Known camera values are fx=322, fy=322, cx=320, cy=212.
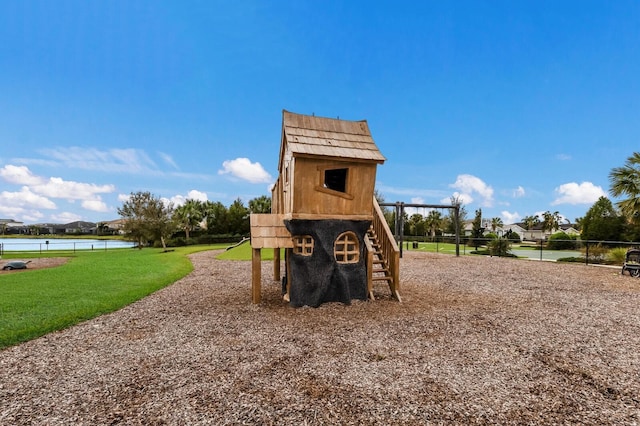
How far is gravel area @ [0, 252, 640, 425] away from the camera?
346 cm

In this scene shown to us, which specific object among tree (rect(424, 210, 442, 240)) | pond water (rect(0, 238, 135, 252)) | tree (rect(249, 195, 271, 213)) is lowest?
pond water (rect(0, 238, 135, 252))

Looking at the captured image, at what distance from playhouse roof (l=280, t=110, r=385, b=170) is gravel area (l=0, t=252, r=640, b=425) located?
3724mm

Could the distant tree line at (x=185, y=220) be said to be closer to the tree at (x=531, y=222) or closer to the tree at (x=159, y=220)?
the tree at (x=159, y=220)

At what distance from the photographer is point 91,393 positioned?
151 inches

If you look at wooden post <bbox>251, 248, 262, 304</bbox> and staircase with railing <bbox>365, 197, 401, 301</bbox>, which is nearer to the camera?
wooden post <bbox>251, 248, 262, 304</bbox>

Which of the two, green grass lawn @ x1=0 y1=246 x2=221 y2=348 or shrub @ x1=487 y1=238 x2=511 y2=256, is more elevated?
shrub @ x1=487 y1=238 x2=511 y2=256

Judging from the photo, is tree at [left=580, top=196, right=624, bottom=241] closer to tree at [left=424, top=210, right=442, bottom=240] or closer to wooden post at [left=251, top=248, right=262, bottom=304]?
tree at [left=424, top=210, right=442, bottom=240]

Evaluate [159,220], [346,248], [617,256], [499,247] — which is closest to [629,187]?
[617,256]

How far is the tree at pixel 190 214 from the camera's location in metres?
43.3

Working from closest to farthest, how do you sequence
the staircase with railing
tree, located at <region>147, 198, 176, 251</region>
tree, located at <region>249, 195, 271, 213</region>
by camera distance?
the staircase with railing, tree, located at <region>147, 198, 176, 251</region>, tree, located at <region>249, 195, 271, 213</region>

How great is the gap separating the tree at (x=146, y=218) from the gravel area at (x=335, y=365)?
88.1 ft

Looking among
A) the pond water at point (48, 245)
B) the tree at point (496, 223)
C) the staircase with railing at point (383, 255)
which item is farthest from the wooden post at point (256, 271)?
the tree at point (496, 223)

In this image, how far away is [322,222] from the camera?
7895mm

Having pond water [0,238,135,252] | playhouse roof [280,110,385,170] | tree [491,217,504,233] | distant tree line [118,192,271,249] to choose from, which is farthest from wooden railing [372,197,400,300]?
tree [491,217,504,233]
